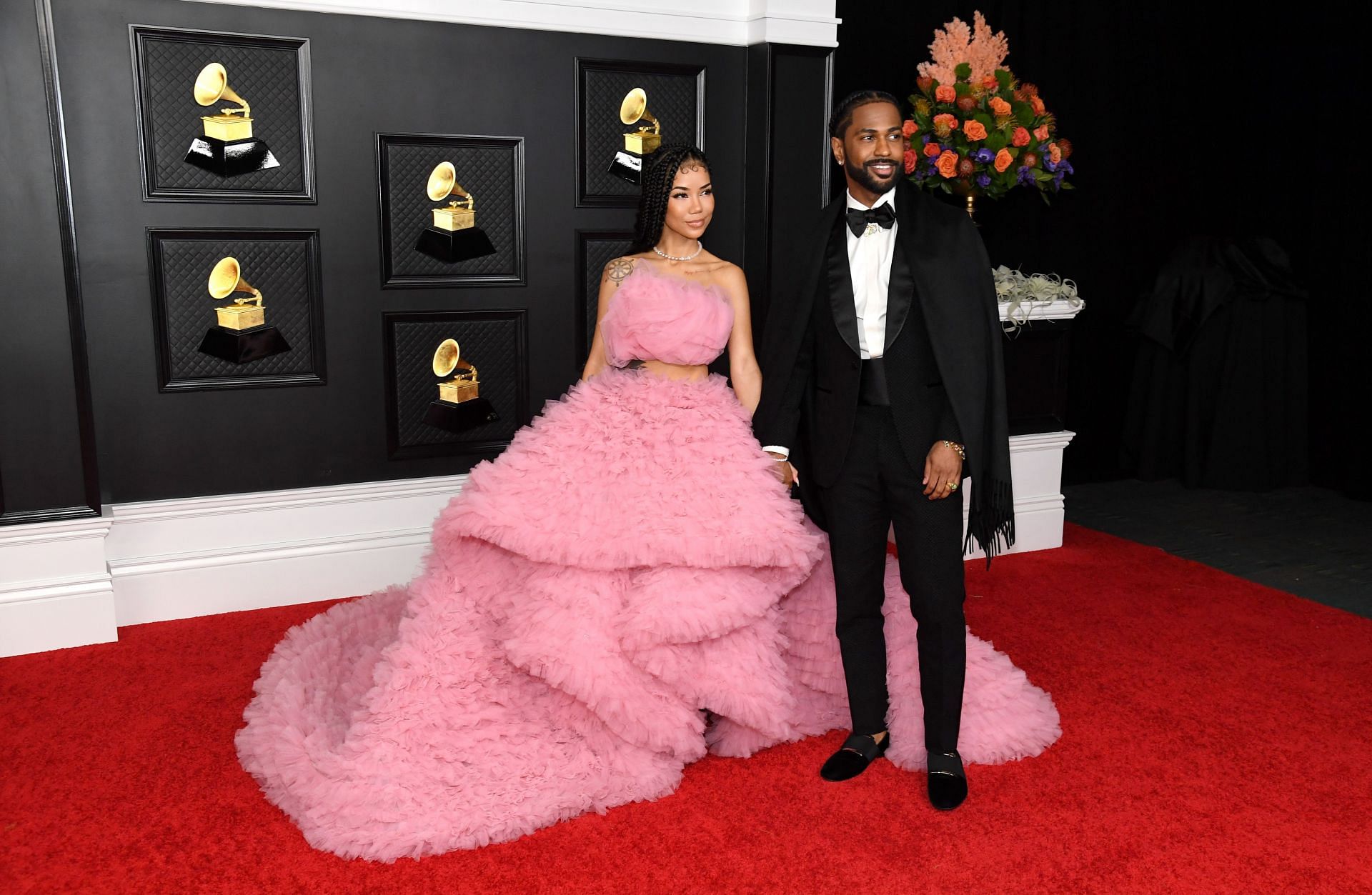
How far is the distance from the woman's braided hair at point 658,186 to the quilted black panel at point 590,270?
53.5 inches

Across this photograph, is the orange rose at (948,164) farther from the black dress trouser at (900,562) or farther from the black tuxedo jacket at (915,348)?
the black dress trouser at (900,562)

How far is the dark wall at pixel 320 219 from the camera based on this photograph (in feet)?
11.9

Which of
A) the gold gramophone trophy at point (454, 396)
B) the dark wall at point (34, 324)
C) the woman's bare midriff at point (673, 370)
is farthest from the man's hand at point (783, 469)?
the dark wall at point (34, 324)

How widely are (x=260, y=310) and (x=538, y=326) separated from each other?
1.05 m

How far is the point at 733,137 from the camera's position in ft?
15.0

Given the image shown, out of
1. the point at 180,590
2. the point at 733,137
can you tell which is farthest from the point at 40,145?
the point at 733,137

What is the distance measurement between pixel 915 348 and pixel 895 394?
0.12m

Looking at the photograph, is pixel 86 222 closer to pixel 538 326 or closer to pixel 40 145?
pixel 40 145

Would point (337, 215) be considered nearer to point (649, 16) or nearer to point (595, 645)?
point (649, 16)

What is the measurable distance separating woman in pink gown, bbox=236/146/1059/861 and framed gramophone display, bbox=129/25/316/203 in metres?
1.61

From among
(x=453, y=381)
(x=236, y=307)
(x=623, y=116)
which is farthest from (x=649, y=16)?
(x=236, y=307)

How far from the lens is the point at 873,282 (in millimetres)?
2713

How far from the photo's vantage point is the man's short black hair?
2.59 metres

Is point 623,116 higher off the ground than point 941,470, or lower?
higher
